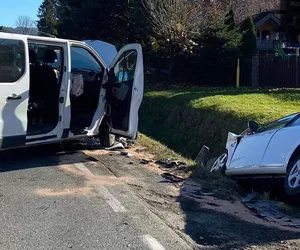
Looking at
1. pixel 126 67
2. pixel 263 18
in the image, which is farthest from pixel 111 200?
pixel 263 18

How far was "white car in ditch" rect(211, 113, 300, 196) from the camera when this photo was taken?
638 centimetres

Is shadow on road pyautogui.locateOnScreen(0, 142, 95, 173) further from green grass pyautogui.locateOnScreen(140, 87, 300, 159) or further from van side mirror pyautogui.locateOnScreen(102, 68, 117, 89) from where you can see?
green grass pyautogui.locateOnScreen(140, 87, 300, 159)

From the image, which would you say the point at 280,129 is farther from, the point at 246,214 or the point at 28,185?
the point at 28,185

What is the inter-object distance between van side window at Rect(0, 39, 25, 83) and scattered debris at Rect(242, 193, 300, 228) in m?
3.87

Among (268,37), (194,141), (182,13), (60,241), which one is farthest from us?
(268,37)

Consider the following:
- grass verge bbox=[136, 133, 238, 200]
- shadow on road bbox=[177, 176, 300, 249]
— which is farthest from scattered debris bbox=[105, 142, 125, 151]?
shadow on road bbox=[177, 176, 300, 249]

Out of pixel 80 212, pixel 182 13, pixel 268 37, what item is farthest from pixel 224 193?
pixel 268 37

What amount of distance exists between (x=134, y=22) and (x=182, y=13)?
2700mm

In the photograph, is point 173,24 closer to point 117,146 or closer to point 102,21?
point 102,21

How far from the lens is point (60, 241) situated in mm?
4707

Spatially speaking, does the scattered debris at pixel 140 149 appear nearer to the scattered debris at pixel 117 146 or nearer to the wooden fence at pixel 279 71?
the scattered debris at pixel 117 146

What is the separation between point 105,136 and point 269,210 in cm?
438

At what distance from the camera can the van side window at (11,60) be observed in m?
7.48

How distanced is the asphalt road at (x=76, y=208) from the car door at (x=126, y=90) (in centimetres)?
81
